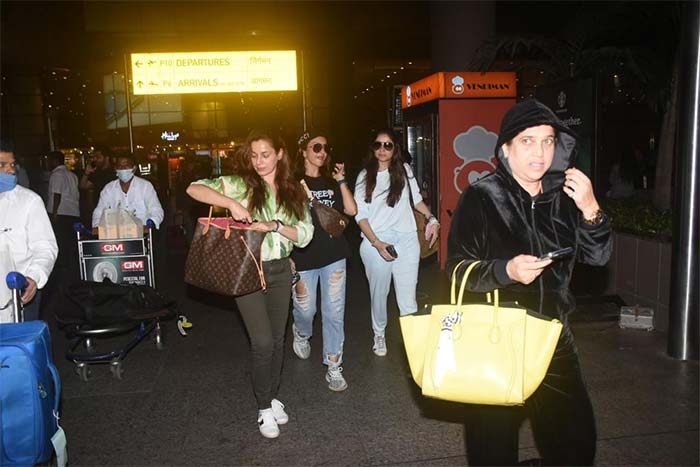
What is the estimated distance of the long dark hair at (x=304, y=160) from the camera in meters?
5.29

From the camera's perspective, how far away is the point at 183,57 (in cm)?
1513

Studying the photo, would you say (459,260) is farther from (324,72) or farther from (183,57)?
(324,72)

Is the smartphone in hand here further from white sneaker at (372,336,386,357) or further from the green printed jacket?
white sneaker at (372,336,386,357)

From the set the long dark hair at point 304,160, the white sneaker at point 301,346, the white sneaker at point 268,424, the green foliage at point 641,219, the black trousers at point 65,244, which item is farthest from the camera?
the black trousers at point 65,244

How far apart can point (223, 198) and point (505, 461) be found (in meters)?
2.30

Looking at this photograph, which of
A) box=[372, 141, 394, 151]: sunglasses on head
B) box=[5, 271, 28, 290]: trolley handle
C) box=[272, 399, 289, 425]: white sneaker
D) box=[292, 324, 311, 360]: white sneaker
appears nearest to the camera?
box=[5, 271, 28, 290]: trolley handle

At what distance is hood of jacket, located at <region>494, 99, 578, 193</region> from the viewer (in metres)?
2.77

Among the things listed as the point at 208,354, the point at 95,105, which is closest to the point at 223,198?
the point at 208,354

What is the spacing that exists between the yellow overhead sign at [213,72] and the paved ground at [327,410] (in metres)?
9.91

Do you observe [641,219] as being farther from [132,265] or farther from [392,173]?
[132,265]

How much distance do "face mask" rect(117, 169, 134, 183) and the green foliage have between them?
5735 millimetres

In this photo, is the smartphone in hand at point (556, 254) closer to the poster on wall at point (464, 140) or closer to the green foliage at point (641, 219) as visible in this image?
the green foliage at point (641, 219)

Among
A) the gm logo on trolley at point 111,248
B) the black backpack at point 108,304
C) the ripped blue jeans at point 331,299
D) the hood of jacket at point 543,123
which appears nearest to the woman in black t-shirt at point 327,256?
the ripped blue jeans at point 331,299

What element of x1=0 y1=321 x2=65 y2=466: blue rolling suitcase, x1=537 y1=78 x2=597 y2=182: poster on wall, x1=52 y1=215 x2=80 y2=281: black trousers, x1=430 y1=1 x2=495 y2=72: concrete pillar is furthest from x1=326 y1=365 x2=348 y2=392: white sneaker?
x1=430 y1=1 x2=495 y2=72: concrete pillar
